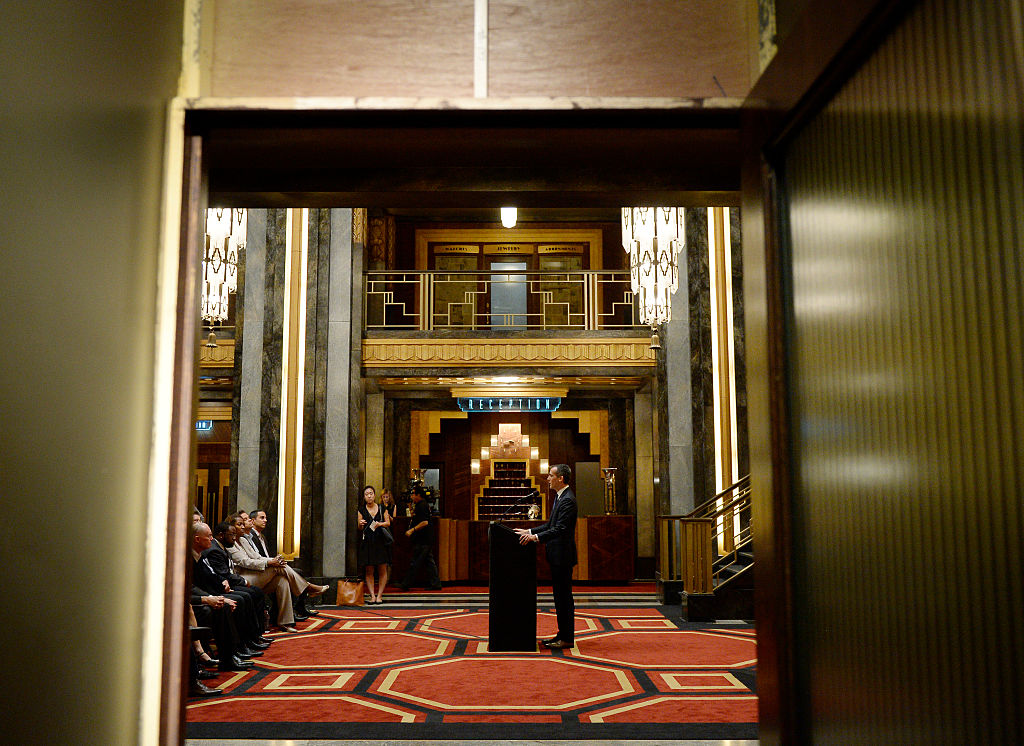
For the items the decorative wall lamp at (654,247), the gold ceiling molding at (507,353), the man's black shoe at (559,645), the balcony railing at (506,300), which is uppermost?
the balcony railing at (506,300)

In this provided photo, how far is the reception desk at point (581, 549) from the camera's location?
474 inches

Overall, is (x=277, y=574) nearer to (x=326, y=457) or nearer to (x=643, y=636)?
(x=326, y=457)

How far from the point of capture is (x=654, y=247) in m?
8.28

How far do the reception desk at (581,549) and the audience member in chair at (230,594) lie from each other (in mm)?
5034

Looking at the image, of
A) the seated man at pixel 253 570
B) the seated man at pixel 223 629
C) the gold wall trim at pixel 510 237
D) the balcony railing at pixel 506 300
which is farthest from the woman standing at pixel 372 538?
the gold wall trim at pixel 510 237

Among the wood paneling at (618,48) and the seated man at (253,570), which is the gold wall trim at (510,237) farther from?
the wood paneling at (618,48)

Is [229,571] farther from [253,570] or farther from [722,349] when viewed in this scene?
[722,349]

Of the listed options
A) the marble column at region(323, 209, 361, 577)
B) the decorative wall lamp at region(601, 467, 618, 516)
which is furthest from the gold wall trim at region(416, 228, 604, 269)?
the marble column at region(323, 209, 361, 577)

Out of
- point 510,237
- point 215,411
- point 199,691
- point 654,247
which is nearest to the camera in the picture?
point 199,691

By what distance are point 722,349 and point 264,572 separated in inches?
246

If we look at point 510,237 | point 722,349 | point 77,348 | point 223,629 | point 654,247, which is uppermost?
point 510,237

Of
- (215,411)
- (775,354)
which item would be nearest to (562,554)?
(775,354)

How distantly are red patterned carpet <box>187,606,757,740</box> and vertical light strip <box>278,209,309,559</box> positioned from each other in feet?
8.40

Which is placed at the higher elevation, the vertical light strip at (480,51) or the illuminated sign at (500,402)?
the vertical light strip at (480,51)
